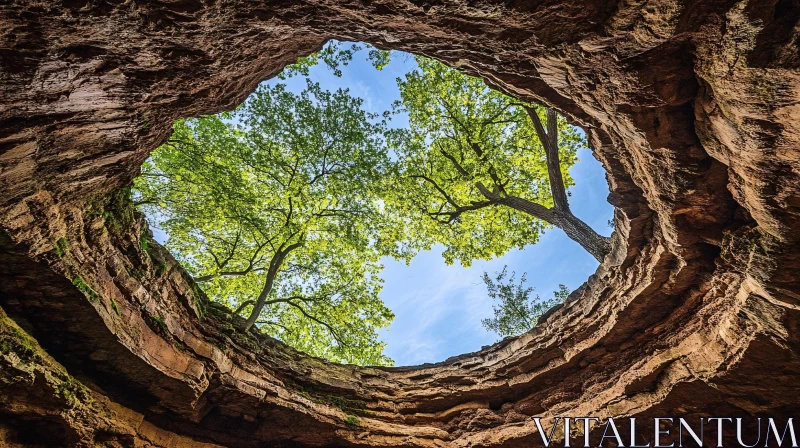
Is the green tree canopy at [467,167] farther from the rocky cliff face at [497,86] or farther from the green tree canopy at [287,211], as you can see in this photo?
the rocky cliff face at [497,86]

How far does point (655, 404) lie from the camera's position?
24.2 feet

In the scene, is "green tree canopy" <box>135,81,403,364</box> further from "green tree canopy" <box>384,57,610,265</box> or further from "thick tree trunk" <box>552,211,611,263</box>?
"thick tree trunk" <box>552,211,611,263</box>

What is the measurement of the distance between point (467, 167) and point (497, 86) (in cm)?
944

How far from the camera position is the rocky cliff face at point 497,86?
12.5 feet

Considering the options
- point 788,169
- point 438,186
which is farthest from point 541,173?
point 788,169

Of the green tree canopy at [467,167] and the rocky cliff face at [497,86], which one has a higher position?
the green tree canopy at [467,167]

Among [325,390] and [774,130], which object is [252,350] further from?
[774,130]

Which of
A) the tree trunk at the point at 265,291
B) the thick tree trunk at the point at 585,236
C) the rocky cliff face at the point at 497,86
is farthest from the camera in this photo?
the tree trunk at the point at 265,291

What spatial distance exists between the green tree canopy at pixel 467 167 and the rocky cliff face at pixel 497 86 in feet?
23.6

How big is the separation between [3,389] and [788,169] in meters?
10.9

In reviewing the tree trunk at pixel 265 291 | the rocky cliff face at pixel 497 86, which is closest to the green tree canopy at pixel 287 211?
the tree trunk at pixel 265 291

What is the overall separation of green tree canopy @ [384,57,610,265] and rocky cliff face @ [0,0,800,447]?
720 centimetres

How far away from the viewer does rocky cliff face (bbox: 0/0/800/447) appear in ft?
12.5

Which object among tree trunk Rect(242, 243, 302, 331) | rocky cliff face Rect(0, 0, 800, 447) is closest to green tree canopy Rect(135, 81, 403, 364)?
tree trunk Rect(242, 243, 302, 331)
